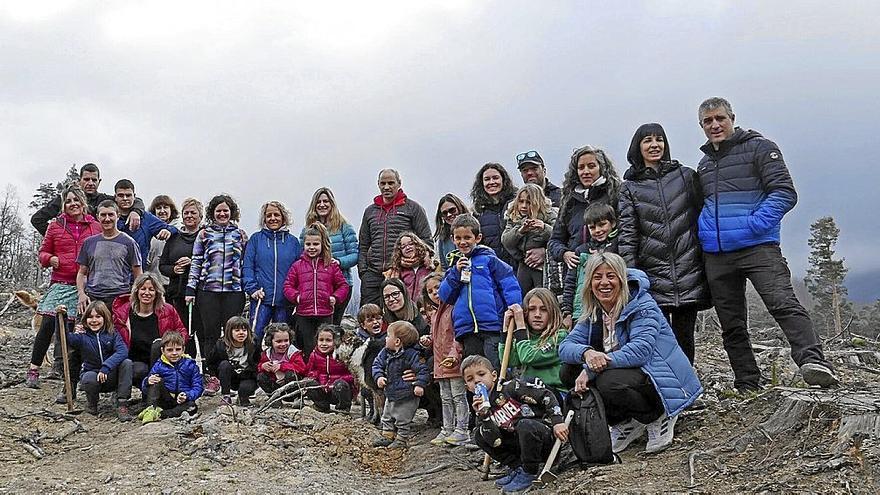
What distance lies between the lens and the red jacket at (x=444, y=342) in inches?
287

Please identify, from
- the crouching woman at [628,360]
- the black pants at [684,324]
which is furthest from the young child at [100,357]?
the black pants at [684,324]

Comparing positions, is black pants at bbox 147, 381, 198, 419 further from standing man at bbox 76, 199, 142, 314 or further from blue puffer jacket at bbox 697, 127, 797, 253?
blue puffer jacket at bbox 697, 127, 797, 253

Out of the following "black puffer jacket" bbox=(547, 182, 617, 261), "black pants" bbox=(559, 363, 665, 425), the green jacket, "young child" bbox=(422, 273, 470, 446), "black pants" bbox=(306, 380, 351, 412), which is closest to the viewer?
"black pants" bbox=(559, 363, 665, 425)

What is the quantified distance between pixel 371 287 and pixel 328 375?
139 cm

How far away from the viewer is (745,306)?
6.17 metres

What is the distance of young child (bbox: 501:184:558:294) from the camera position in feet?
25.6

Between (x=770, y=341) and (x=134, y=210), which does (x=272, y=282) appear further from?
(x=770, y=341)

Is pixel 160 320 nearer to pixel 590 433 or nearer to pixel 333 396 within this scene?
Result: pixel 333 396

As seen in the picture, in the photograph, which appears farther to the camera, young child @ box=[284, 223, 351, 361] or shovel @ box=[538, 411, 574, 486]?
young child @ box=[284, 223, 351, 361]

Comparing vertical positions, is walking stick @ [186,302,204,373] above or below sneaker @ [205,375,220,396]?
above

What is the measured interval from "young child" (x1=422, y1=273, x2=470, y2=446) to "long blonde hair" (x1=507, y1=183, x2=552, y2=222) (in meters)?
1.30

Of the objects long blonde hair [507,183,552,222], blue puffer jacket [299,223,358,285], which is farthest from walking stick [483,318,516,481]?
blue puffer jacket [299,223,358,285]

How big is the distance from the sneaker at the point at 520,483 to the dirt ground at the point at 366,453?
266 mm

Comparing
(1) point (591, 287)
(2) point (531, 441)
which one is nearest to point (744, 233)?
(1) point (591, 287)
